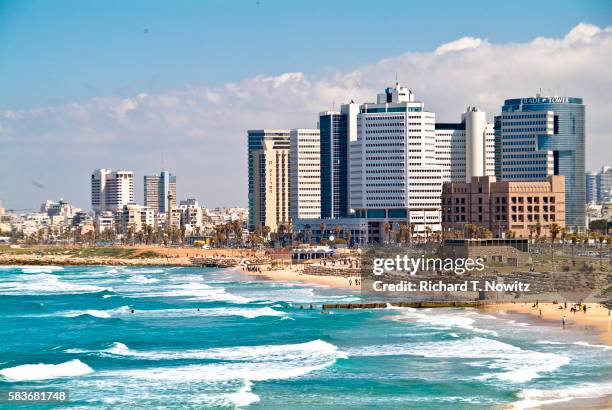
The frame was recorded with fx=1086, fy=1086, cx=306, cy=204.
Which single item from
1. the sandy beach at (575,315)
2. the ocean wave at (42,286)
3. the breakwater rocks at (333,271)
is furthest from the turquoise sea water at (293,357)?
the breakwater rocks at (333,271)

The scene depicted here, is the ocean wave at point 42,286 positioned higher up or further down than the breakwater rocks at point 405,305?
further down

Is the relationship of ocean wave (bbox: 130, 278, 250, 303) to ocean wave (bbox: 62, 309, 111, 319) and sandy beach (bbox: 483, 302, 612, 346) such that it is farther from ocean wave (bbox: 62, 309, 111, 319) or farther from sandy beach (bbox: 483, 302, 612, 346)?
sandy beach (bbox: 483, 302, 612, 346)

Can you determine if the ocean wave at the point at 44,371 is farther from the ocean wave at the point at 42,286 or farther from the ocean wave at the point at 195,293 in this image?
the ocean wave at the point at 42,286

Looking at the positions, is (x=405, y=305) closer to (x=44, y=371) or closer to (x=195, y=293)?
(x=195, y=293)

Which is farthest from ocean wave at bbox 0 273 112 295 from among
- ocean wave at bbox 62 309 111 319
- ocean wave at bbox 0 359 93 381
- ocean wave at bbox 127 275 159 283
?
ocean wave at bbox 0 359 93 381

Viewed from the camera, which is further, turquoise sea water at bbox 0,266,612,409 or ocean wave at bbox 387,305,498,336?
ocean wave at bbox 387,305,498,336

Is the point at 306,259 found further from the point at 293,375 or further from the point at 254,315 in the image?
the point at 293,375

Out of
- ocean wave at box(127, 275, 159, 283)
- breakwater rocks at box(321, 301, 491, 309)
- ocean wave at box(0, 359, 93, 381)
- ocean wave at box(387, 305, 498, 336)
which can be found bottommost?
ocean wave at box(0, 359, 93, 381)

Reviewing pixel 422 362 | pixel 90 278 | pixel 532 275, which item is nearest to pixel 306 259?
pixel 90 278
